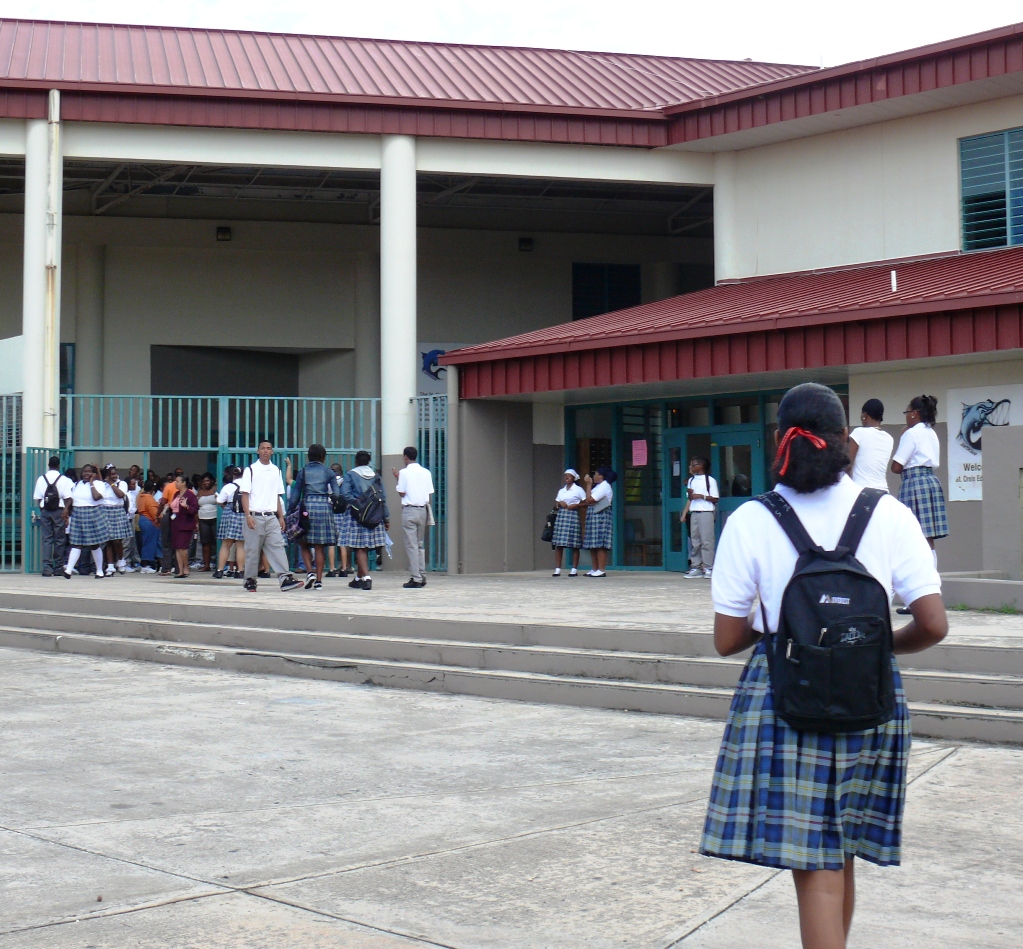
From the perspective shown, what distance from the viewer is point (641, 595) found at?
13484 millimetres

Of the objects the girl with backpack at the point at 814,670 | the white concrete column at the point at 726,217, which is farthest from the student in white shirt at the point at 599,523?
the girl with backpack at the point at 814,670

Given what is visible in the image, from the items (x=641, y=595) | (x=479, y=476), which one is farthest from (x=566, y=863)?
(x=479, y=476)

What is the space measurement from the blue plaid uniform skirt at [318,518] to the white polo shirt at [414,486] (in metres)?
1.18

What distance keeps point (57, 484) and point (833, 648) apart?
624 inches

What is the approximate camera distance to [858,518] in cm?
303

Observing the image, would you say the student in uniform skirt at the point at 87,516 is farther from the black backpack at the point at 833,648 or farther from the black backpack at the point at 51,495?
the black backpack at the point at 833,648

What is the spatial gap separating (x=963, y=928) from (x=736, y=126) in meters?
16.6

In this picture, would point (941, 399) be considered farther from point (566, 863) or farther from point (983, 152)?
point (566, 863)

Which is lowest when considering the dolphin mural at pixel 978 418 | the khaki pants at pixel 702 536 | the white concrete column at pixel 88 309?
the khaki pants at pixel 702 536

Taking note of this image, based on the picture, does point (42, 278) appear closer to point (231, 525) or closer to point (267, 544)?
point (231, 525)

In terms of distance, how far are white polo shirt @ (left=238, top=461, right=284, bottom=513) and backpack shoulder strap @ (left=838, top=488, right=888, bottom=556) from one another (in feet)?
37.1

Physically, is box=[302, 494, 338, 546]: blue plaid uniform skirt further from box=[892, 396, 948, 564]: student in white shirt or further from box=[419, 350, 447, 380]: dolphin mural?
box=[419, 350, 447, 380]: dolphin mural

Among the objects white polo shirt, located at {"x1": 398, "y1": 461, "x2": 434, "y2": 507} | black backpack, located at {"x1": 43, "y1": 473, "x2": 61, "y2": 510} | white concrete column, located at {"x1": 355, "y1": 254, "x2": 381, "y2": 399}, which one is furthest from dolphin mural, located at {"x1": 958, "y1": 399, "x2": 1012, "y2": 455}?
white concrete column, located at {"x1": 355, "y1": 254, "x2": 381, "y2": 399}

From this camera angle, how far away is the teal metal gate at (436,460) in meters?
19.2
